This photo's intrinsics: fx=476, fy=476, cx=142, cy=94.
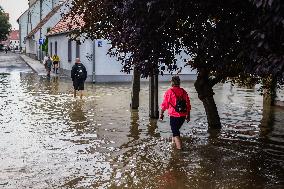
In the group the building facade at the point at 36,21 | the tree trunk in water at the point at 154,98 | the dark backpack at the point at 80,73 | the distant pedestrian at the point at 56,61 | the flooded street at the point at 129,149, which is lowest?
the flooded street at the point at 129,149

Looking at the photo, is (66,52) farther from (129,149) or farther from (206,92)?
(129,149)

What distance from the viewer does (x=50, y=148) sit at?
401 inches

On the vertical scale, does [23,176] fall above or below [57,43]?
below

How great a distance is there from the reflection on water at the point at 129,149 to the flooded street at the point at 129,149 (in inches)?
0.6

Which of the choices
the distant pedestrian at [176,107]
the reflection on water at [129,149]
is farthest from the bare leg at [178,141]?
the reflection on water at [129,149]

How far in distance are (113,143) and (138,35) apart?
133 inches

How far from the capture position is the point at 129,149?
10.2 m

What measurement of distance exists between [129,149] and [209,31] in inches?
142

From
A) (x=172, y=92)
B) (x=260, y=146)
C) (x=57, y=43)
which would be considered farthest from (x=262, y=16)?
(x=57, y=43)

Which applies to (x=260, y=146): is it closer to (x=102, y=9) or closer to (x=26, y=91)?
(x=102, y=9)

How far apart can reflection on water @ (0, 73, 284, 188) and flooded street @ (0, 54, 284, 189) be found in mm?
16

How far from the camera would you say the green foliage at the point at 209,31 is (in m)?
5.97

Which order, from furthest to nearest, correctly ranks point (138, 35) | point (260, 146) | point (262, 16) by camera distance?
point (260, 146) < point (138, 35) < point (262, 16)

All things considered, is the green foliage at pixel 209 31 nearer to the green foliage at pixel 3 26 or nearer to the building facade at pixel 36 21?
the building facade at pixel 36 21
